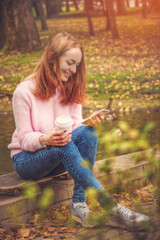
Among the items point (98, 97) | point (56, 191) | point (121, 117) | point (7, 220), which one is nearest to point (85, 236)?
point (7, 220)

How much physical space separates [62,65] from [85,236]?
2108 millimetres

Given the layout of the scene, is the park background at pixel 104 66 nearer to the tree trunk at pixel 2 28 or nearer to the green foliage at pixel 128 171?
the tree trunk at pixel 2 28

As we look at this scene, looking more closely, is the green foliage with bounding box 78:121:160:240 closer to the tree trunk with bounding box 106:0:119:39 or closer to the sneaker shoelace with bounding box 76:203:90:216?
the sneaker shoelace with bounding box 76:203:90:216

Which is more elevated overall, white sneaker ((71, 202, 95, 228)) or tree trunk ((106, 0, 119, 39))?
tree trunk ((106, 0, 119, 39))

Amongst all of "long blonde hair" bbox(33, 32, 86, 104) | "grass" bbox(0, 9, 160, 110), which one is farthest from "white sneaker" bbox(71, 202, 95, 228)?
"grass" bbox(0, 9, 160, 110)

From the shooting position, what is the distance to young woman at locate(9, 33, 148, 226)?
2.82 m

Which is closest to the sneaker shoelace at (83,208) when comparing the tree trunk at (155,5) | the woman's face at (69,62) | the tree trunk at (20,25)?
the woman's face at (69,62)

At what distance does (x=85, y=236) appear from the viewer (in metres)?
1.14

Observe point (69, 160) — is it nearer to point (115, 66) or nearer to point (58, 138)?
point (58, 138)

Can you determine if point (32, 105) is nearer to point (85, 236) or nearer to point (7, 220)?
point (7, 220)

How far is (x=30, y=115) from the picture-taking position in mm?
3072

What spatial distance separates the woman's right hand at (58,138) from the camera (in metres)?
2.66

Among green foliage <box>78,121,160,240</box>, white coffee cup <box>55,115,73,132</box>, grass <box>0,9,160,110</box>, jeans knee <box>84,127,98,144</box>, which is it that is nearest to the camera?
green foliage <box>78,121,160,240</box>

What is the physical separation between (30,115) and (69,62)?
52cm
